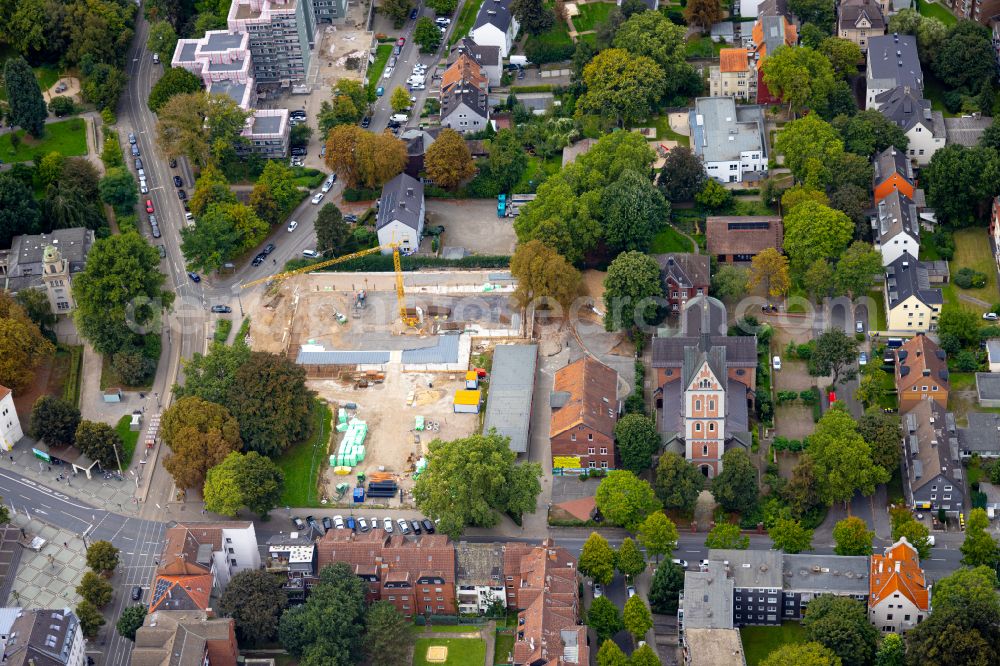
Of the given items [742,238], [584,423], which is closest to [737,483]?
[584,423]

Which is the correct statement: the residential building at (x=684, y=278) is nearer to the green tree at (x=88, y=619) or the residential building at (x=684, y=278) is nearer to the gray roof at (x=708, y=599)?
the gray roof at (x=708, y=599)

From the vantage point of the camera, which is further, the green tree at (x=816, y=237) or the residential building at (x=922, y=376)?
the green tree at (x=816, y=237)

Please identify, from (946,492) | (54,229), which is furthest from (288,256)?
(946,492)

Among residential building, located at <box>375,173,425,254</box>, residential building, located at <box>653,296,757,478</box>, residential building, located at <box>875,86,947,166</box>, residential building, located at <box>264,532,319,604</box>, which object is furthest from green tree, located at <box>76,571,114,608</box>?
residential building, located at <box>875,86,947,166</box>

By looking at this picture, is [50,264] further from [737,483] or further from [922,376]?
[922,376]

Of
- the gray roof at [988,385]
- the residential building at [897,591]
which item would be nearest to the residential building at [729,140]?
the gray roof at [988,385]

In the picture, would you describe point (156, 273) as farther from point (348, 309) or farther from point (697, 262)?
point (697, 262)
